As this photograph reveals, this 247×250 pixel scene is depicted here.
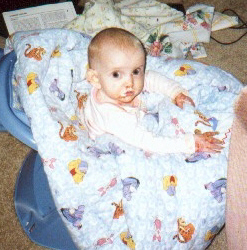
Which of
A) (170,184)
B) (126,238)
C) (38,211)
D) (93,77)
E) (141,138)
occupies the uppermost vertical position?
(93,77)

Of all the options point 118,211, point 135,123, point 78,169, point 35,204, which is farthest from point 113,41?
point 35,204

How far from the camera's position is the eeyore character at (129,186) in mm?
1035

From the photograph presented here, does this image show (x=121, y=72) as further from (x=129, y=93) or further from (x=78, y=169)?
(x=78, y=169)

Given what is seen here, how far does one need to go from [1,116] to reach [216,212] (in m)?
0.71

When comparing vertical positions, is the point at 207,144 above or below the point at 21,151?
above

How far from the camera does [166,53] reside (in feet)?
5.16

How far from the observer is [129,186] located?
3.42 ft

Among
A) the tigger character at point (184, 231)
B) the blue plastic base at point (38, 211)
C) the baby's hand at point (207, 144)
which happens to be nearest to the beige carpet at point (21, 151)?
the blue plastic base at point (38, 211)

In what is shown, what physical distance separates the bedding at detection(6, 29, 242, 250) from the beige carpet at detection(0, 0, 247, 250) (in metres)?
0.33

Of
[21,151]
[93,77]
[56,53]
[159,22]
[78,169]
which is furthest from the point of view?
[159,22]

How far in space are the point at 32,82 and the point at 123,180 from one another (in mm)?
415

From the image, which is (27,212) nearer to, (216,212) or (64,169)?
(64,169)

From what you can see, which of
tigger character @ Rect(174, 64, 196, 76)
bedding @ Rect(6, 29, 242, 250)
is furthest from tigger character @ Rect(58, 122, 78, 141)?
tigger character @ Rect(174, 64, 196, 76)

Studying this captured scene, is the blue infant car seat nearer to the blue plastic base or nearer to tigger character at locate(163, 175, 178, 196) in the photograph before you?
the blue plastic base
